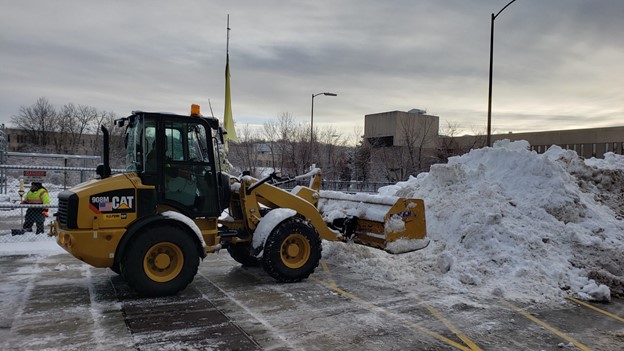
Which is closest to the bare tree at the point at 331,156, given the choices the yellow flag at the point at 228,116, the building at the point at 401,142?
the building at the point at 401,142

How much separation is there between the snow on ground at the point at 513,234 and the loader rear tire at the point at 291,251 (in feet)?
4.12

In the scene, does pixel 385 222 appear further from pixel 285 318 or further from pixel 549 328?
pixel 549 328

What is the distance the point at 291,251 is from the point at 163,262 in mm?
2084

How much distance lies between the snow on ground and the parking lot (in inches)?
24.6

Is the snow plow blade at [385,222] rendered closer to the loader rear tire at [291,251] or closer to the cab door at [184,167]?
the loader rear tire at [291,251]

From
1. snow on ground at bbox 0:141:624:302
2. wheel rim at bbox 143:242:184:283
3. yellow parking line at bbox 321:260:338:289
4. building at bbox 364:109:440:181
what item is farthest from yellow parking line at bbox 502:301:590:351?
building at bbox 364:109:440:181

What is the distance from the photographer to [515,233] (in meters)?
8.73

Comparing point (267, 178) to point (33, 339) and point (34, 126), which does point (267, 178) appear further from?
point (34, 126)

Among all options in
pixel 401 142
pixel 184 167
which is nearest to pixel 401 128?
pixel 401 142

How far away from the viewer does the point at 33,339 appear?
5207 mm

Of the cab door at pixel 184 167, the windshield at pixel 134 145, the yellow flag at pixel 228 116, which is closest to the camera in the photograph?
the cab door at pixel 184 167

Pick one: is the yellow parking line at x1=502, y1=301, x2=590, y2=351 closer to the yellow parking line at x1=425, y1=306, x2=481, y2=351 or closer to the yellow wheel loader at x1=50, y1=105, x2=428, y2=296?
the yellow parking line at x1=425, y1=306, x2=481, y2=351

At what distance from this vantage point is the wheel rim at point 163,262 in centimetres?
680

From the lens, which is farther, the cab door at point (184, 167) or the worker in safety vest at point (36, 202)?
the worker in safety vest at point (36, 202)
